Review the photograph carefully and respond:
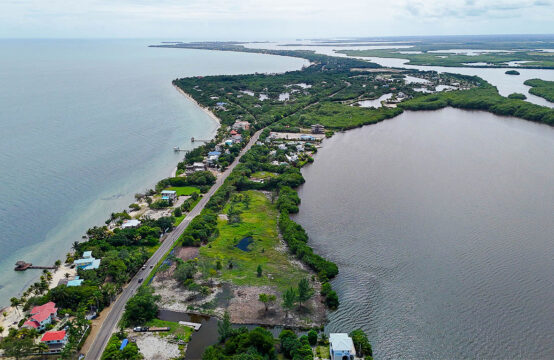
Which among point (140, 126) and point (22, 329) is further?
point (140, 126)

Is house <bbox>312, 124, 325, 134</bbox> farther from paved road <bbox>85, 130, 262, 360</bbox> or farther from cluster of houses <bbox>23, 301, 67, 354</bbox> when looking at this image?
cluster of houses <bbox>23, 301, 67, 354</bbox>

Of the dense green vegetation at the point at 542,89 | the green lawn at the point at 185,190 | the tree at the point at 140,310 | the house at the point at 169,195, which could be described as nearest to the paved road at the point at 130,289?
the tree at the point at 140,310

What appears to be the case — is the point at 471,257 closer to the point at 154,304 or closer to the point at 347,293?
the point at 347,293

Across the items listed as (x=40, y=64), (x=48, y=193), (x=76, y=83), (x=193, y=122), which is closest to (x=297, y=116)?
(x=193, y=122)

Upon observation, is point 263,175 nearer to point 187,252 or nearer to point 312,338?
point 187,252

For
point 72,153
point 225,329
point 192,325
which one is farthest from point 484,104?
point 192,325

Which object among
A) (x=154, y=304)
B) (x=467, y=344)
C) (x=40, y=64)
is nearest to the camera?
(x=467, y=344)

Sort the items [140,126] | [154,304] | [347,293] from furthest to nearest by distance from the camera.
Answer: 1. [140,126]
2. [347,293]
3. [154,304]
